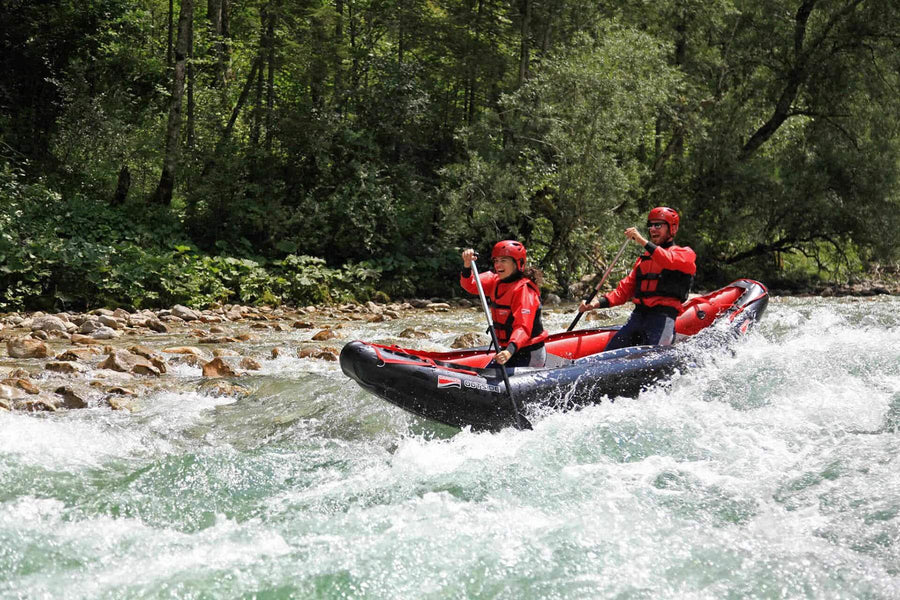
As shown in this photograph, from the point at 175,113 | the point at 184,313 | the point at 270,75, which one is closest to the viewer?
the point at 184,313

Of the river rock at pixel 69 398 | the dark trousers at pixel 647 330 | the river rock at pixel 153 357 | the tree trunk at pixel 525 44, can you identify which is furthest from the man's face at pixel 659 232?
the tree trunk at pixel 525 44

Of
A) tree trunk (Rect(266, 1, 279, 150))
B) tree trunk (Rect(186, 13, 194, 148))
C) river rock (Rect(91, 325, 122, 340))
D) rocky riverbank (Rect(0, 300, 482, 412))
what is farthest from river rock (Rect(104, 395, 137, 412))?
tree trunk (Rect(266, 1, 279, 150))

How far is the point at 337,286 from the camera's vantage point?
13773 mm

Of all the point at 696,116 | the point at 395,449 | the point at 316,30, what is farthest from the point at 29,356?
the point at 696,116

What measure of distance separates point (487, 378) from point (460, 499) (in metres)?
1.34

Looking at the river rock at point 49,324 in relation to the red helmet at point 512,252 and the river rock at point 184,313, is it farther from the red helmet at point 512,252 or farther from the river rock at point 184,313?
the red helmet at point 512,252

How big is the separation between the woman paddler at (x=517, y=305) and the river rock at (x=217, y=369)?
108 inches

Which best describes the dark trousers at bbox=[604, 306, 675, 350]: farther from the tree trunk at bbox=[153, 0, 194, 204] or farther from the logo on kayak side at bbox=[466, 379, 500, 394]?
the tree trunk at bbox=[153, 0, 194, 204]

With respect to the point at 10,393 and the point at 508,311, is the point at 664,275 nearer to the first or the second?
the point at 508,311

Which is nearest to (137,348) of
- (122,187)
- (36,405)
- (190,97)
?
(36,405)

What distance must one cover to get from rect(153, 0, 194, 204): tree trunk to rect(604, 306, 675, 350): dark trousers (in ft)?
30.6

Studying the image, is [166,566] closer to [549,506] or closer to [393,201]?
[549,506]

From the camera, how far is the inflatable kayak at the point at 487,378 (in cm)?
524

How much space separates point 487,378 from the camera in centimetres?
542
